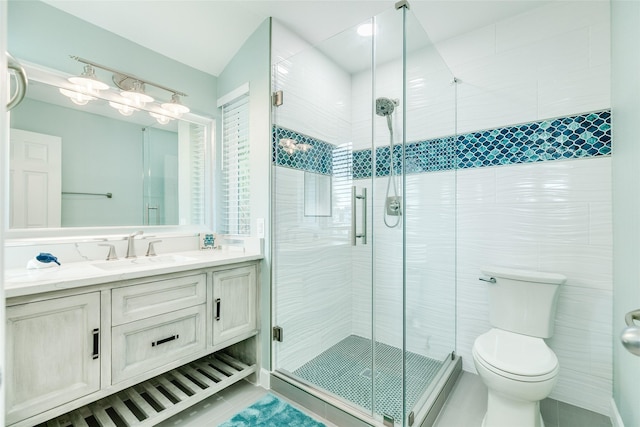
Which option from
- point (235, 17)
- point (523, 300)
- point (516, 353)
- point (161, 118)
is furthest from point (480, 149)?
point (161, 118)

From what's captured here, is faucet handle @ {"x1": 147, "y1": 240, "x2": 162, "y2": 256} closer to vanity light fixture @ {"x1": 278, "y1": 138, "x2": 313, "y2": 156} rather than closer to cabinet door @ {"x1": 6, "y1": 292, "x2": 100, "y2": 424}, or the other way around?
cabinet door @ {"x1": 6, "y1": 292, "x2": 100, "y2": 424}

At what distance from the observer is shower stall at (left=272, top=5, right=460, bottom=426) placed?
168cm

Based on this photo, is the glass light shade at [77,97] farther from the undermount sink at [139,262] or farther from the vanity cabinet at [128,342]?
the vanity cabinet at [128,342]

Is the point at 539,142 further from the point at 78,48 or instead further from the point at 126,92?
the point at 78,48

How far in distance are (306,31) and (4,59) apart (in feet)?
6.53

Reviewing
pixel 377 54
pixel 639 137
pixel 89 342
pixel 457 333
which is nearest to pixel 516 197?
pixel 639 137

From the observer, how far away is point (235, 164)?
241 centimetres

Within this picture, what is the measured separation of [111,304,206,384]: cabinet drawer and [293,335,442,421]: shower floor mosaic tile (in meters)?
0.75

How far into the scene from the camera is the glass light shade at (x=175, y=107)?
2.23m

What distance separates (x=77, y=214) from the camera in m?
1.81

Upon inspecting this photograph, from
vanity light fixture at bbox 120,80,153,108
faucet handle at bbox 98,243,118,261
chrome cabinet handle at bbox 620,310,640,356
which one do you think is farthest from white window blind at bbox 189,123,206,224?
chrome cabinet handle at bbox 620,310,640,356

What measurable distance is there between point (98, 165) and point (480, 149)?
8.38 feet

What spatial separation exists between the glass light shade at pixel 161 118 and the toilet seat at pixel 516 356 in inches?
99.2

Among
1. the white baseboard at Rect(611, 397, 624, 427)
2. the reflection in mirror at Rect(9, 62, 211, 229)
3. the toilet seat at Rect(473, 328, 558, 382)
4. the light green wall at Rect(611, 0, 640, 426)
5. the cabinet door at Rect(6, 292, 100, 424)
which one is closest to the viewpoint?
the cabinet door at Rect(6, 292, 100, 424)
